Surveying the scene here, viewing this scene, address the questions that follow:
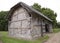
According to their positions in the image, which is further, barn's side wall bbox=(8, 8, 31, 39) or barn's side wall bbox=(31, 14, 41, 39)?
barn's side wall bbox=(8, 8, 31, 39)

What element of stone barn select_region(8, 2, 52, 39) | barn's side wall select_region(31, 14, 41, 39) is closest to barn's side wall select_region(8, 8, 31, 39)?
stone barn select_region(8, 2, 52, 39)

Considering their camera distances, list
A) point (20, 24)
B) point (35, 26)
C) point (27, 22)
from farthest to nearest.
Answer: point (20, 24), point (27, 22), point (35, 26)

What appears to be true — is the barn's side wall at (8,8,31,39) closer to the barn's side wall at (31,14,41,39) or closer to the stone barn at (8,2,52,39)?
the stone barn at (8,2,52,39)

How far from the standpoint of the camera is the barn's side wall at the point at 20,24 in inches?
910

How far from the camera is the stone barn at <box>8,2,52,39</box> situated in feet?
73.1

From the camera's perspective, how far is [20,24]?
25141mm

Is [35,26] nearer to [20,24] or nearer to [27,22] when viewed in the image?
[27,22]

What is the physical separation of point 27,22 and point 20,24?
8.15 ft

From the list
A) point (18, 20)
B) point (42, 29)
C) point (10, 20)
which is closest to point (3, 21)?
point (10, 20)

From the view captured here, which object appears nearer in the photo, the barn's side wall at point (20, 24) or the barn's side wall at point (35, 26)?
the barn's side wall at point (35, 26)

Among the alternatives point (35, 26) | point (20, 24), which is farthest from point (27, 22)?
point (20, 24)

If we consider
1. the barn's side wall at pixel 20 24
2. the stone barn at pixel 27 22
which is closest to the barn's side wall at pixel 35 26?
the stone barn at pixel 27 22

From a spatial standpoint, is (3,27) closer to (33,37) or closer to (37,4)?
(37,4)

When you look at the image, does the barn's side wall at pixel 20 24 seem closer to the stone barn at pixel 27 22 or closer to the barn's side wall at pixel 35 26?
the stone barn at pixel 27 22
